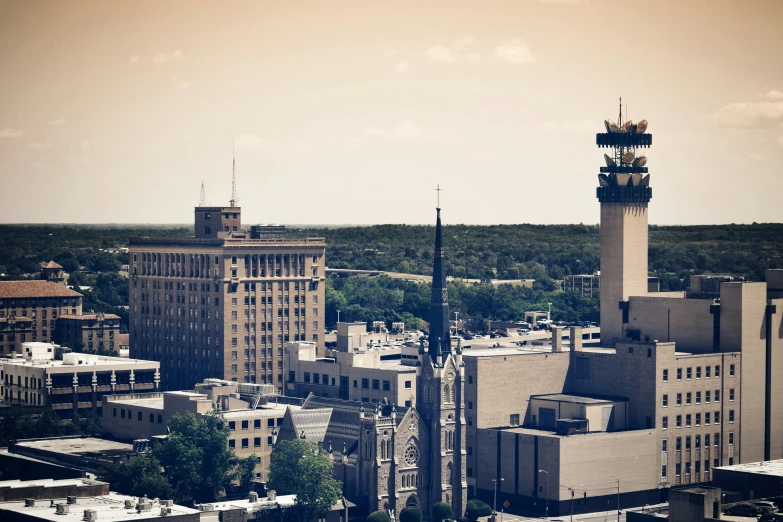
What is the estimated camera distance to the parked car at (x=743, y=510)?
169000 mm

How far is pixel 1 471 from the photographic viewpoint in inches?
7864

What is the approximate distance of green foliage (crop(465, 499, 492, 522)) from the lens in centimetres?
19725

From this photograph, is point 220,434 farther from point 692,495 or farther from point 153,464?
point 692,495

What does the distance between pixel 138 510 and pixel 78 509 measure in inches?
259

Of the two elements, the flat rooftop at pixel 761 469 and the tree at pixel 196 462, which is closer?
the flat rooftop at pixel 761 469

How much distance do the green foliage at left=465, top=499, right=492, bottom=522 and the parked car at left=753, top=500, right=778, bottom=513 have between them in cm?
3667

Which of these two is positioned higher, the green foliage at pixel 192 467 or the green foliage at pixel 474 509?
the green foliage at pixel 192 467

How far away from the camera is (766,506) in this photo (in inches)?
6732

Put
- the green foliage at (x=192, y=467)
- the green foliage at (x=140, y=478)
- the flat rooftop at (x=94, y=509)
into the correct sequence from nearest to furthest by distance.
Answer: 1. the flat rooftop at (x=94, y=509)
2. the green foliage at (x=140, y=478)
3. the green foliage at (x=192, y=467)

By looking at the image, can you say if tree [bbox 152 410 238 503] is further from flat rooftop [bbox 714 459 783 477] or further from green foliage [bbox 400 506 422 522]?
flat rooftop [bbox 714 459 783 477]

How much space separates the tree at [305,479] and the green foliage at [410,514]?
8479 millimetres

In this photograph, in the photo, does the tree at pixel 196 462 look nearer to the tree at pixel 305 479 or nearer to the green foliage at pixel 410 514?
the tree at pixel 305 479

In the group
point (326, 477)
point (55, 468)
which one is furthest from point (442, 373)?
point (55, 468)

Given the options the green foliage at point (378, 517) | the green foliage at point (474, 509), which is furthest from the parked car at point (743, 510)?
the green foliage at point (378, 517)
